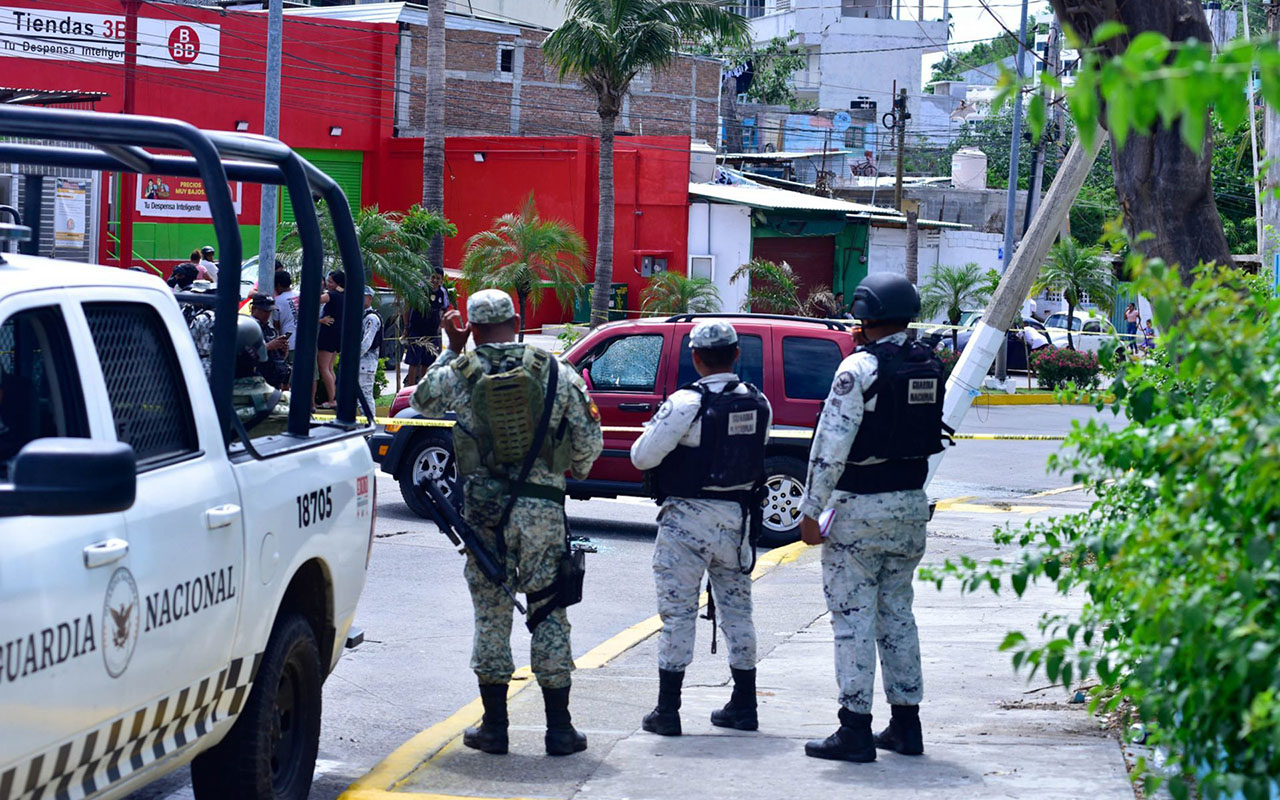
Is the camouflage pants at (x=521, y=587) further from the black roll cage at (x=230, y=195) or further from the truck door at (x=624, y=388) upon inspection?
the truck door at (x=624, y=388)

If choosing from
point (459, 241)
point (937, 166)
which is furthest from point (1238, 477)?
point (937, 166)

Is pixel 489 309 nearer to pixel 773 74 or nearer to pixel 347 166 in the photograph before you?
pixel 347 166

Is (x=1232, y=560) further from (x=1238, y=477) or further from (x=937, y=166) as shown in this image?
(x=937, y=166)

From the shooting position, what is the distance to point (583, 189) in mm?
37094

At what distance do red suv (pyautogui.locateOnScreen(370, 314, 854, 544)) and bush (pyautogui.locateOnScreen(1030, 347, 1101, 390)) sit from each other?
1662 cm

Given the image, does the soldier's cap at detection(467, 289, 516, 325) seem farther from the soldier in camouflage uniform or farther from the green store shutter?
the green store shutter

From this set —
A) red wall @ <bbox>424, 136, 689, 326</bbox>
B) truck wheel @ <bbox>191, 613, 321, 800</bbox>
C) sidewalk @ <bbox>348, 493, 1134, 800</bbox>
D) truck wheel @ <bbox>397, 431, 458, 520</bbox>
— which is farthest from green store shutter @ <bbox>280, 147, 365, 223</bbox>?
truck wheel @ <bbox>191, 613, 321, 800</bbox>

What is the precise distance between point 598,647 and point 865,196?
47.7 m

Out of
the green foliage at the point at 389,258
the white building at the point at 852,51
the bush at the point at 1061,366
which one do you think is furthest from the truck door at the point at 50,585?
the white building at the point at 852,51

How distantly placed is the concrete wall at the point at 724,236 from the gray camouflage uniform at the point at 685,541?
32.5m

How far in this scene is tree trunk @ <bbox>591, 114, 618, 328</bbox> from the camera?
105 ft

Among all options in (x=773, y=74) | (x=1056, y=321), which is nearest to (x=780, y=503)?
(x=1056, y=321)

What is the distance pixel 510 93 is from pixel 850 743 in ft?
132

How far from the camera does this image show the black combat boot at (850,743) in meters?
5.97
